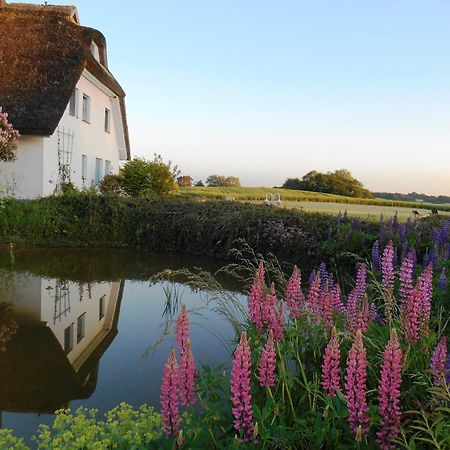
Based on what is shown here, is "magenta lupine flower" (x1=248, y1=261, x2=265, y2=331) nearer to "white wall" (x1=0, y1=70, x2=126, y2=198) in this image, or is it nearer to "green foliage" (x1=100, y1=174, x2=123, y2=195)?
"white wall" (x1=0, y1=70, x2=126, y2=198)

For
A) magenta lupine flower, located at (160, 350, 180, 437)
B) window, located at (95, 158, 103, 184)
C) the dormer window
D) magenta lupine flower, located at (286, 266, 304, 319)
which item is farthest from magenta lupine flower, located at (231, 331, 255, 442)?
the dormer window

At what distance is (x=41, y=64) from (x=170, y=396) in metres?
17.2

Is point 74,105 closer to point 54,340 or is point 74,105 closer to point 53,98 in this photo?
point 53,98

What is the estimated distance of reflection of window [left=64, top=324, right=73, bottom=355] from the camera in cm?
531

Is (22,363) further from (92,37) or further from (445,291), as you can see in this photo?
(92,37)

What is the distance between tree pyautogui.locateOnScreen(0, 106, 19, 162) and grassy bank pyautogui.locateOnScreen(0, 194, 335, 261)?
57.0 inches

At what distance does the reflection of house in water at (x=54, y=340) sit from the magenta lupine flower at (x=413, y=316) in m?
2.74

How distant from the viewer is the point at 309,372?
330 centimetres

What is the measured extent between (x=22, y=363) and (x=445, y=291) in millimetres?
4127

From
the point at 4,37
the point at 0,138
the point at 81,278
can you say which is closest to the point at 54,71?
the point at 4,37

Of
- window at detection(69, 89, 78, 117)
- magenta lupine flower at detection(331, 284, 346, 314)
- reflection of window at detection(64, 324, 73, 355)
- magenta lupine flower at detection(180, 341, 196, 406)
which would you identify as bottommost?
reflection of window at detection(64, 324, 73, 355)

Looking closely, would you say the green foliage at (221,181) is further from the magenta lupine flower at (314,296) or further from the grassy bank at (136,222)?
the magenta lupine flower at (314,296)

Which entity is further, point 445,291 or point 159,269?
point 159,269

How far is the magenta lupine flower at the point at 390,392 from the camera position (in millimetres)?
2084
